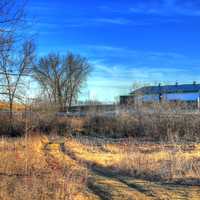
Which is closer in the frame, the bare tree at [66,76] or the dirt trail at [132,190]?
the dirt trail at [132,190]

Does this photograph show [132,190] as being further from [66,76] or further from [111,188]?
[66,76]

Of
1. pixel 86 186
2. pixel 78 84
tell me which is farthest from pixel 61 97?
pixel 86 186

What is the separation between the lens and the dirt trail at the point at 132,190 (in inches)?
284

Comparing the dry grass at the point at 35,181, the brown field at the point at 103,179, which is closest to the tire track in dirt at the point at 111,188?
the brown field at the point at 103,179

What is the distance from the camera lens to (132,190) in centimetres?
783

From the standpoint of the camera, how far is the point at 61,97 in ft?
162

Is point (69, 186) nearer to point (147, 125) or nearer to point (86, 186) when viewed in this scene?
point (86, 186)

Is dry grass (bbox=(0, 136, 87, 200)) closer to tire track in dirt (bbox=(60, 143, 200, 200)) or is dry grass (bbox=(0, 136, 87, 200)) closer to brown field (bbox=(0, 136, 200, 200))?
brown field (bbox=(0, 136, 200, 200))

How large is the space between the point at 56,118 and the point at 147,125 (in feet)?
25.0

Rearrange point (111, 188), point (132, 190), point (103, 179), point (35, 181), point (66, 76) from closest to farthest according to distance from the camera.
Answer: point (35, 181)
point (132, 190)
point (111, 188)
point (103, 179)
point (66, 76)

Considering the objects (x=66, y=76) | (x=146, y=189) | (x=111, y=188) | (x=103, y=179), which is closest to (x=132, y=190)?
(x=146, y=189)

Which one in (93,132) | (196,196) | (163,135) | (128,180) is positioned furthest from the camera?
(93,132)

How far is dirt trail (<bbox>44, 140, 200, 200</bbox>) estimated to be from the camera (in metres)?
7.21

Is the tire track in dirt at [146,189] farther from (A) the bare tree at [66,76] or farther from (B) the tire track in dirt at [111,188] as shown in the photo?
(A) the bare tree at [66,76]
